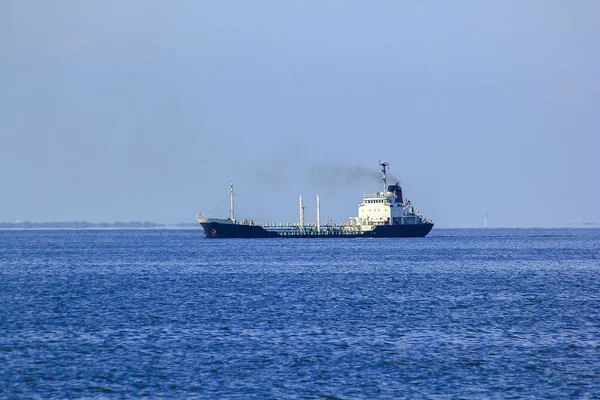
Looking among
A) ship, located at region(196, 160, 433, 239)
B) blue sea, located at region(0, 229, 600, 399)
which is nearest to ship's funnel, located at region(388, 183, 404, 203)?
ship, located at region(196, 160, 433, 239)

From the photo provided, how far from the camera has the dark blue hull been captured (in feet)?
600

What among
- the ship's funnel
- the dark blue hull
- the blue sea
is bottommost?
the blue sea

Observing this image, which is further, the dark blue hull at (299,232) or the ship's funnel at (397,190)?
the dark blue hull at (299,232)

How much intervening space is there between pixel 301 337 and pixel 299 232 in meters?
157

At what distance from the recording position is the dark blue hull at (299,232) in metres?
183

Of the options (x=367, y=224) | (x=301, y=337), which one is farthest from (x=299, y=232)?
(x=301, y=337)

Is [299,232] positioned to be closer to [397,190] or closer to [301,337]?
[397,190]

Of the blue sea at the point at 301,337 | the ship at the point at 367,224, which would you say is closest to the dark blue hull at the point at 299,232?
the ship at the point at 367,224

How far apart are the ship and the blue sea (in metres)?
102

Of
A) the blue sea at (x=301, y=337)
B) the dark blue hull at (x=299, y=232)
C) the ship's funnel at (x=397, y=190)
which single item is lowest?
the blue sea at (x=301, y=337)

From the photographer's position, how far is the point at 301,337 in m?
40.5

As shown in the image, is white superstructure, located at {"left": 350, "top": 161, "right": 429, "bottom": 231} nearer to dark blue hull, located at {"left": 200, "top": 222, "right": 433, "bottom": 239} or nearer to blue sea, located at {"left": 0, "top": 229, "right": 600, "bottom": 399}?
dark blue hull, located at {"left": 200, "top": 222, "right": 433, "bottom": 239}

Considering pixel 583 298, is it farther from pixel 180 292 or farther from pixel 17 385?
pixel 17 385

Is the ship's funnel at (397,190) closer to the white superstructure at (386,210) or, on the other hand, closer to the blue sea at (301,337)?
the white superstructure at (386,210)
